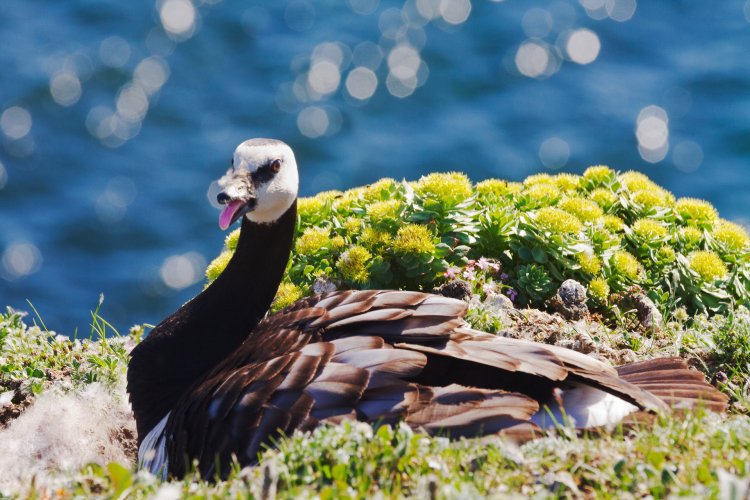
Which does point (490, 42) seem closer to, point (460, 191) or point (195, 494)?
point (460, 191)

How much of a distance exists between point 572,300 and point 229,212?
2435 millimetres

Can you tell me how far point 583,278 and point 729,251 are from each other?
45.4 inches

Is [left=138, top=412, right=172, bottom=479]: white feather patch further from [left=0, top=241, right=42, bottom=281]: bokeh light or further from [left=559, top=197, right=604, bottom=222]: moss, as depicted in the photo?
[left=0, top=241, right=42, bottom=281]: bokeh light

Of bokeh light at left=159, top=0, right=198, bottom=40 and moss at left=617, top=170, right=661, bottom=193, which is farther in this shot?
bokeh light at left=159, top=0, right=198, bottom=40

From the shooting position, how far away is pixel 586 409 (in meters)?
4.34

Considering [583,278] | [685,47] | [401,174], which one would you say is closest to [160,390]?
[583,278]

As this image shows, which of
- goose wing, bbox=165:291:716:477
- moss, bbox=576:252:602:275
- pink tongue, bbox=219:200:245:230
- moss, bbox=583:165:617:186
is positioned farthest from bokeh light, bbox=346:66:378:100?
goose wing, bbox=165:291:716:477

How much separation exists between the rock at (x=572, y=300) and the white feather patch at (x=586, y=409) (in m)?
1.64

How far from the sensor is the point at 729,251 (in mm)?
6559

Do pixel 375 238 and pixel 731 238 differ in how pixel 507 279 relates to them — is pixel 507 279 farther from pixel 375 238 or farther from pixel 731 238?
pixel 731 238

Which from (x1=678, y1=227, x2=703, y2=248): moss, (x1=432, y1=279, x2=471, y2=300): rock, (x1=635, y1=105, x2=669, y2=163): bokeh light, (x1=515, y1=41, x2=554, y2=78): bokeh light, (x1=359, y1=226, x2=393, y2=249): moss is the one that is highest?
(x1=515, y1=41, x2=554, y2=78): bokeh light

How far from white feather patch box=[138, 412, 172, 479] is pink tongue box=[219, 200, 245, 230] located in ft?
3.67

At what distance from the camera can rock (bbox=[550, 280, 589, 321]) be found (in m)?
6.03

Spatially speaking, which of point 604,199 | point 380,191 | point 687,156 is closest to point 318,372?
point 380,191
